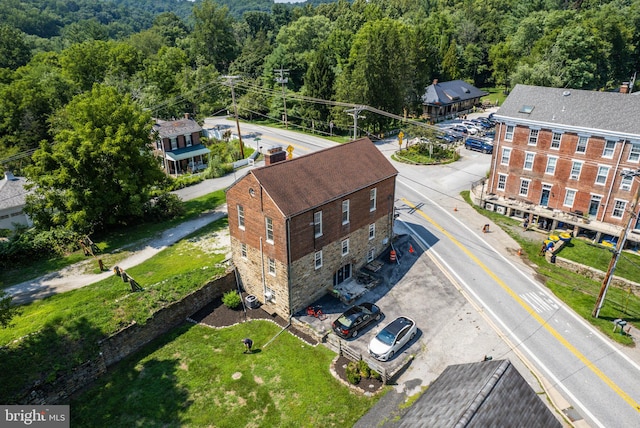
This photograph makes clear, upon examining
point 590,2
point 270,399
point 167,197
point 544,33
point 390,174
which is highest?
point 590,2

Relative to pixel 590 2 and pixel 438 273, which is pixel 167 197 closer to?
pixel 438 273

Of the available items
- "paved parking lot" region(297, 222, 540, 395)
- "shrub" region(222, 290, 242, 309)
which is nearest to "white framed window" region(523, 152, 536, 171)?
"paved parking lot" region(297, 222, 540, 395)

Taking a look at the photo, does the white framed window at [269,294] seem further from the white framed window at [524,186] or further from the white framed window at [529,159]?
the white framed window at [529,159]

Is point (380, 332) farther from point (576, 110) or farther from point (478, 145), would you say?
point (478, 145)

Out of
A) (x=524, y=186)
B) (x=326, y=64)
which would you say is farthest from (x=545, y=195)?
(x=326, y=64)

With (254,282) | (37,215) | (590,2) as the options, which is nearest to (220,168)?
(37,215)

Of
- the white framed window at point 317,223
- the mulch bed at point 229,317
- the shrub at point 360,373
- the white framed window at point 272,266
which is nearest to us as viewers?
the shrub at point 360,373

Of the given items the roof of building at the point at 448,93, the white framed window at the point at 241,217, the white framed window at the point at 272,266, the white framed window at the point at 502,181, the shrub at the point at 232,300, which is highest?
the roof of building at the point at 448,93

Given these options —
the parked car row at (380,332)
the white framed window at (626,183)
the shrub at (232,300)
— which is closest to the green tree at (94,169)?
the shrub at (232,300)
